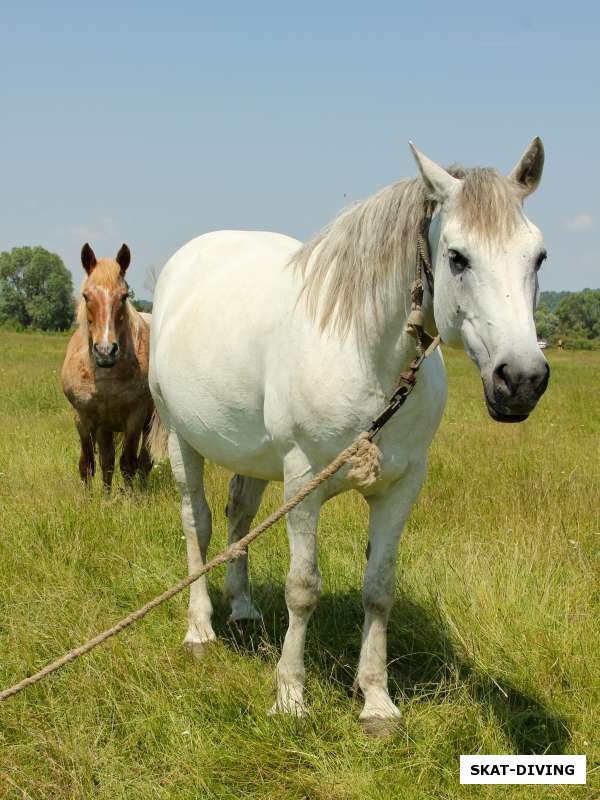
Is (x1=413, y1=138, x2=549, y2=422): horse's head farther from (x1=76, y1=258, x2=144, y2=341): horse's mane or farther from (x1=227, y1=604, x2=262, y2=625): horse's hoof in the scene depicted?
(x1=76, y1=258, x2=144, y2=341): horse's mane

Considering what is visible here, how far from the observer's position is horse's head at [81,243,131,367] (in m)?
6.51

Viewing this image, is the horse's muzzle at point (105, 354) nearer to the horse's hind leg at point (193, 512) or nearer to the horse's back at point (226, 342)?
the horse's back at point (226, 342)

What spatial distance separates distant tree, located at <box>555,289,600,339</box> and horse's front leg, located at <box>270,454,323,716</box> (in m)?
95.7

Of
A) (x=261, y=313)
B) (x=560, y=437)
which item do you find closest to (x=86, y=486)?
(x=261, y=313)

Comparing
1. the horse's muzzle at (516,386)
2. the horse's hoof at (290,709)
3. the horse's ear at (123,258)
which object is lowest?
the horse's hoof at (290,709)

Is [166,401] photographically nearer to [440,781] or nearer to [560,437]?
[440,781]

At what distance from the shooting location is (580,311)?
101 m

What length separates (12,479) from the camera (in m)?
6.86

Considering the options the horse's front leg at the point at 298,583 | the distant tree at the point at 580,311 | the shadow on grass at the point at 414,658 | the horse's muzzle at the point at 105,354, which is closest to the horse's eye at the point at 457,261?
the horse's front leg at the point at 298,583

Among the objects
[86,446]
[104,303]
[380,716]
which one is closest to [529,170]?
[380,716]

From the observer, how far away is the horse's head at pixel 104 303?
6.51m

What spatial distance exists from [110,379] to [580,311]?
10114cm

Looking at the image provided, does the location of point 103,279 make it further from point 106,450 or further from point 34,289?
point 34,289

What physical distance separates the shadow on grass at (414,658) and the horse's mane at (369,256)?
1.53 meters
